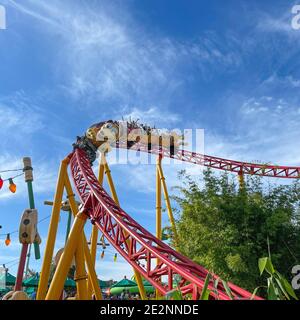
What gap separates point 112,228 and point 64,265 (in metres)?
1.20

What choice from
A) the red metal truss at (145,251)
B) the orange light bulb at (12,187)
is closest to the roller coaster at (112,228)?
the red metal truss at (145,251)

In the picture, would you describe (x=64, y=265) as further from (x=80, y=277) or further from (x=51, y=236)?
(x=51, y=236)

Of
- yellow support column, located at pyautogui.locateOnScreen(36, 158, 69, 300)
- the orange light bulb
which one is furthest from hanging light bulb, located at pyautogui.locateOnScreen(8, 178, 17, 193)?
yellow support column, located at pyautogui.locateOnScreen(36, 158, 69, 300)

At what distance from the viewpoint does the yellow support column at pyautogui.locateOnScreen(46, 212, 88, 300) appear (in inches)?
277

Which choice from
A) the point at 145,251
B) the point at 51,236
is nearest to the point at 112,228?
the point at 145,251

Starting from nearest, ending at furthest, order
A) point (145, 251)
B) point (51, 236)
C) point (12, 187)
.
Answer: point (145, 251) < point (51, 236) < point (12, 187)

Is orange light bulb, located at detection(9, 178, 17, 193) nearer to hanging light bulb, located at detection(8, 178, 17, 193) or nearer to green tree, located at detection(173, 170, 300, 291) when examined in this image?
hanging light bulb, located at detection(8, 178, 17, 193)

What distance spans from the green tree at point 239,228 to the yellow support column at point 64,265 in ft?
12.0

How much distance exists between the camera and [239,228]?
393 inches

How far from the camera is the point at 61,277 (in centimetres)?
709

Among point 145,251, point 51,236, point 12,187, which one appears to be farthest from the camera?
point 12,187
